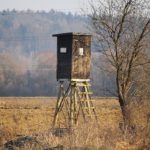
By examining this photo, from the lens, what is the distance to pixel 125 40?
21.5 metres

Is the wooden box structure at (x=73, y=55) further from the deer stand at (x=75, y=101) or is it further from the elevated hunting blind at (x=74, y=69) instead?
the deer stand at (x=75, y=101)

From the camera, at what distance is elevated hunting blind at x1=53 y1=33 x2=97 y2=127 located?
25.5 metres

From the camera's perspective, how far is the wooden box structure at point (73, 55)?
25.5m

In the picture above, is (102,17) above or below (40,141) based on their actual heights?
above

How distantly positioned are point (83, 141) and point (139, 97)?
608 centimetres

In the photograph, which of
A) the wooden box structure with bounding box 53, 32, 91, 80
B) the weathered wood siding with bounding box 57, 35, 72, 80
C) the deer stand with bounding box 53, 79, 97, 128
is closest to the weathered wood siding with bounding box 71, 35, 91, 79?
the wooden box structure with bounding box 53, 32, 91, 80

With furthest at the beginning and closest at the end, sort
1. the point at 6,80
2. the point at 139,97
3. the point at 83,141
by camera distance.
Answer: the point at 6,80 < the point at 139,97 < the point at 83,141

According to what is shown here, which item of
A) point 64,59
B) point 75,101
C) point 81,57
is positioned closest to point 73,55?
point 81,57

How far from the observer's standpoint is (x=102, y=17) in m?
21.5

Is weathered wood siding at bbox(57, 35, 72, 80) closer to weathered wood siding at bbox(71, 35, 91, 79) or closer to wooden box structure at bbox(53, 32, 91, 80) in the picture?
wooden box structure at bbox(53, 32, 91, 80)

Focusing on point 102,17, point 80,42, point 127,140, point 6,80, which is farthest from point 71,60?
point 6,80

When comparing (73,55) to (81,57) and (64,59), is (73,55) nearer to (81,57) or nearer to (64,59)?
(81,57)

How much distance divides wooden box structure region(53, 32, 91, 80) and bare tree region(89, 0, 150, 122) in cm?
381

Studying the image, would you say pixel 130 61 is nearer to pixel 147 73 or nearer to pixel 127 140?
pixel 147 73
